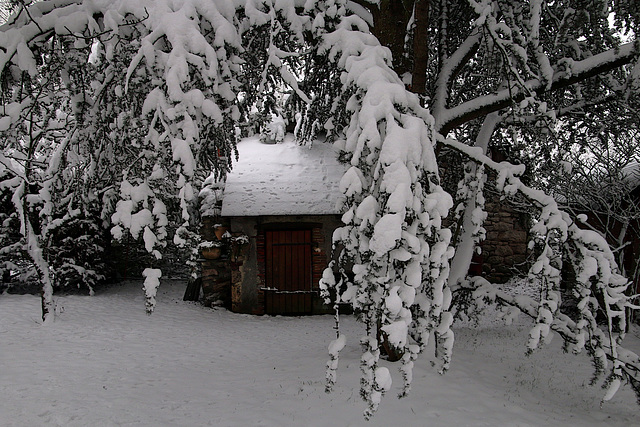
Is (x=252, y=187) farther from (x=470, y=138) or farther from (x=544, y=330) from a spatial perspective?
(x=544, y=330)

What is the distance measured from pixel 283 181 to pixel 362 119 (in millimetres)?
7844

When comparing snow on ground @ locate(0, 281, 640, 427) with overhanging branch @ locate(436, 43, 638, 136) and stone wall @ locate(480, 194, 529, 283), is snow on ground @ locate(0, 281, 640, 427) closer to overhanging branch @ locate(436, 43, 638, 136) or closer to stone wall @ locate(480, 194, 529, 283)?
overhanging branch @ locate(436, 43, 638, 136)

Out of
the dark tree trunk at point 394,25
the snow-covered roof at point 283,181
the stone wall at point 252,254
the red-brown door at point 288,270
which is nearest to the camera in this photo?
the dark tree trunk at point 394,25

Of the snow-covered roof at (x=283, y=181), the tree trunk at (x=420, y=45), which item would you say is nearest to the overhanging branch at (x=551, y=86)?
the tree trunk at (x=420, y=45)

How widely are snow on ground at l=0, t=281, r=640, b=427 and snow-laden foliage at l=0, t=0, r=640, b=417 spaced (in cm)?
78

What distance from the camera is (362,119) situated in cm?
284

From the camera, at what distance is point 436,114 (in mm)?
5234

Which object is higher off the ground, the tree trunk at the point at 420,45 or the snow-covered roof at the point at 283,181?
the tree trunk at the point at 420,45

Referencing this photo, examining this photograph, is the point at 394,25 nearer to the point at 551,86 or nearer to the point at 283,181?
the point at 551,86

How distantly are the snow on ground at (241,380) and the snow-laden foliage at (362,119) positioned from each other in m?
0.78

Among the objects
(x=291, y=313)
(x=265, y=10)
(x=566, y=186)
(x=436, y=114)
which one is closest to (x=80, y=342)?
(x=291, y=313)

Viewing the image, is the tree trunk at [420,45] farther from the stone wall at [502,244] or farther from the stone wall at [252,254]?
the stone wall at [502,244]

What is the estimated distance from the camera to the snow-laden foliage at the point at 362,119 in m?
2.75

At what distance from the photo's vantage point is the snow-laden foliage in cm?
275
